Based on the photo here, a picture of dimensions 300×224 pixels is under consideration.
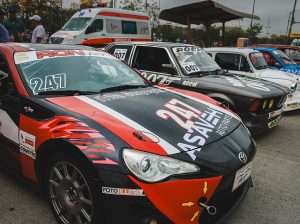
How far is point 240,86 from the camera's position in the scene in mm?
4988

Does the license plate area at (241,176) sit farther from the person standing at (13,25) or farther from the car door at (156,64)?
the person standing at (13,25)

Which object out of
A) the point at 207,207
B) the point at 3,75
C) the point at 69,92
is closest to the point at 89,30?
the point at 3,75

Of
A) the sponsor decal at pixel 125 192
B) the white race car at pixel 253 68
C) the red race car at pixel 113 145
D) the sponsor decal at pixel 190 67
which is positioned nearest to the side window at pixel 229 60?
the white race car at pixel 253 68

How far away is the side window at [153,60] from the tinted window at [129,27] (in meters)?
10.9

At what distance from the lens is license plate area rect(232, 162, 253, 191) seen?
7.82 feet

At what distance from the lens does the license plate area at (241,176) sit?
7.82ft

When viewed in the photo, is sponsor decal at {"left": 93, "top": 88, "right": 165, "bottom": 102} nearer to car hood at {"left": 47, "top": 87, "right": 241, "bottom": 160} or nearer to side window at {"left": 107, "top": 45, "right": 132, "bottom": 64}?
car hood at {"left": 47, "top": 87, "right": 241, "bottom": 160}

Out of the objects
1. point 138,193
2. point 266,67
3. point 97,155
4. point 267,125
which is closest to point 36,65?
point 97,155

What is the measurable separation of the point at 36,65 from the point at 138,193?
180 cm

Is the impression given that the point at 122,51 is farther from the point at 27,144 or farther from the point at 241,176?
the point at 241,176

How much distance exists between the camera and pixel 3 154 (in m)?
3.01

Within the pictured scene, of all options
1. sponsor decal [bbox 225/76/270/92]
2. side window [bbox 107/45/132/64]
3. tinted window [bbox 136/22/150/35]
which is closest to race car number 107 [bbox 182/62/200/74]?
sponsor decal [bbox 225/76/270/92]

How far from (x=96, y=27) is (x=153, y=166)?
45.8 feet

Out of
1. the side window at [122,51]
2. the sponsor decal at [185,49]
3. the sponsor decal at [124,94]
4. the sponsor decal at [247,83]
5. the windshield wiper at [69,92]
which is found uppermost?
the sponsor decal at [185,49]
